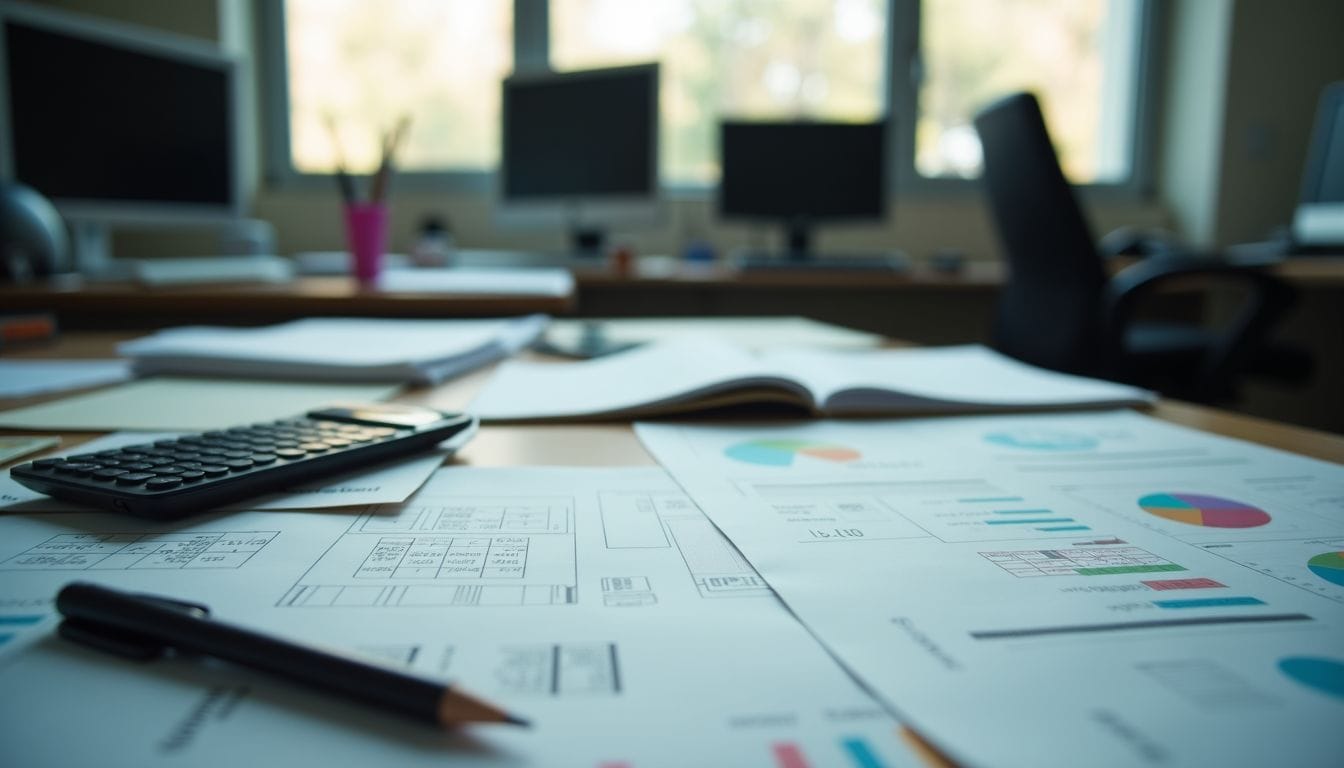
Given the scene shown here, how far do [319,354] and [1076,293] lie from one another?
147 centimetres

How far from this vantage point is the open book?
618 millimetres

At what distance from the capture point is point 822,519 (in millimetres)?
386

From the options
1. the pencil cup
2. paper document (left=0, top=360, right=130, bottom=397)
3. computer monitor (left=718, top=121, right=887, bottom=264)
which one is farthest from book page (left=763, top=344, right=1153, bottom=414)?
computer monitor (left=718, top=121, right=887, bottom=264)

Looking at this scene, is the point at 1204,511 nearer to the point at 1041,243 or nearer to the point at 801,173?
the point at 1041,243

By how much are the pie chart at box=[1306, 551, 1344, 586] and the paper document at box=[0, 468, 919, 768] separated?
0.21m

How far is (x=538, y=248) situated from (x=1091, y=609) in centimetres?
295

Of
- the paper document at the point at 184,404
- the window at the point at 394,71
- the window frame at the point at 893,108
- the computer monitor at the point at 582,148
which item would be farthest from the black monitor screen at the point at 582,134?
the paper document at the point at 184,404

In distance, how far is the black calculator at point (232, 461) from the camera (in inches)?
14.8

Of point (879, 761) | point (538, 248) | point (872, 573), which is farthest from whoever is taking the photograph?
point (538, 248)

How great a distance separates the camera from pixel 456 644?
0.26m

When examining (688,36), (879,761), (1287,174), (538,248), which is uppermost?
(688,36)

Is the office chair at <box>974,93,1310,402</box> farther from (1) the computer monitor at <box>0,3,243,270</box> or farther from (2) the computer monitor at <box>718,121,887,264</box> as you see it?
(1) the computer monitor at <box>0,3,243,270</box>

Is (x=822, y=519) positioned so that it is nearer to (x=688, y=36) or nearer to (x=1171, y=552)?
(x=1171, y=552)

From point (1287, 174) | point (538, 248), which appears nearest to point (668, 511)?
point (538, 248)
